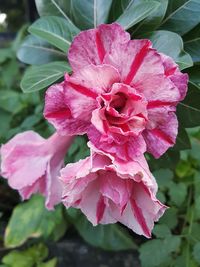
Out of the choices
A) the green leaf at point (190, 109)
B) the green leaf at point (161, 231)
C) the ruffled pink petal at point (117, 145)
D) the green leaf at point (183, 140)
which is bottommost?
the green leaf at point (161, 231)

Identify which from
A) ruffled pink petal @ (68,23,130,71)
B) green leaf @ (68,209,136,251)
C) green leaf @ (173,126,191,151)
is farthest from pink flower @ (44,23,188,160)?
green leaf @ (68,209,136,251)

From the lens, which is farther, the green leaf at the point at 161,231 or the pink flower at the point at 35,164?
the green leaf at the point at 161,231

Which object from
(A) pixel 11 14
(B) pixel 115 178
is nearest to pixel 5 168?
(B) pixel 115 178

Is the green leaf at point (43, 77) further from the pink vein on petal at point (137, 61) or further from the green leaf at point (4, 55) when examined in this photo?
the green leaf at point (4, 55)

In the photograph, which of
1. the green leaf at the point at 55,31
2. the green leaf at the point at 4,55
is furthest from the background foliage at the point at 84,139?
the green leaf at the point at 4,55

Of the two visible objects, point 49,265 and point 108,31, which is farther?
point 49,265

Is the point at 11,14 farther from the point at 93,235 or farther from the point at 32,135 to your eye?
the point at 32,135
